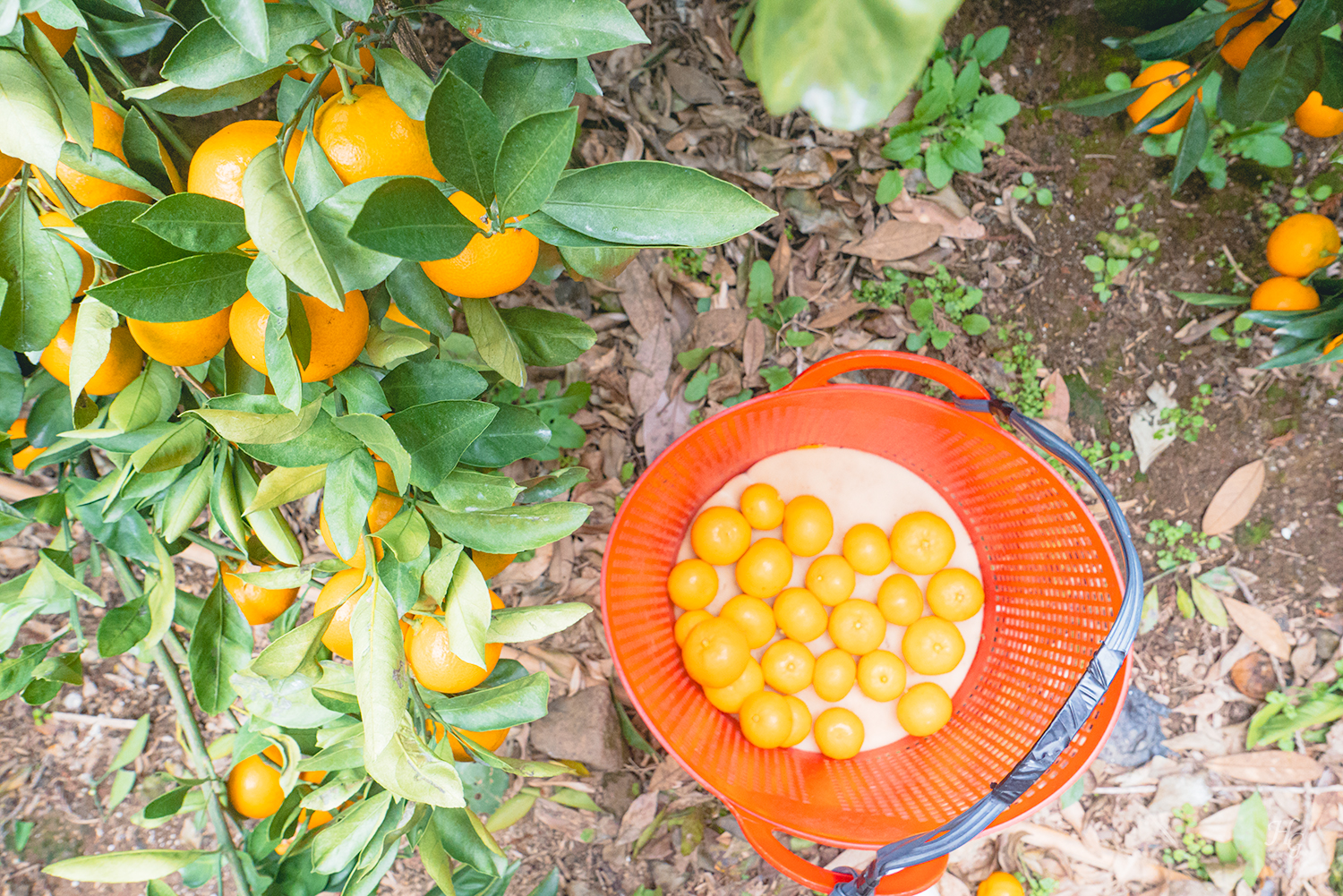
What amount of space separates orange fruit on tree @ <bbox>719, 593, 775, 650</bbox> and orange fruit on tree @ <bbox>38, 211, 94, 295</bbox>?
46.1 inches

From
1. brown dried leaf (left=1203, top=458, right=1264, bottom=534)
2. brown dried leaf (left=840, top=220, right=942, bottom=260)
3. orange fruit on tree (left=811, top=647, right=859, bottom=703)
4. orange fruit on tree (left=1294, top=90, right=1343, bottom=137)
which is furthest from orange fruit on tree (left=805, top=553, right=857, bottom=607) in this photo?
orange fruit on tree (left=1294, top=90, right=1343, bottom=137)

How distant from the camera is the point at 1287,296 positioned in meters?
1.49

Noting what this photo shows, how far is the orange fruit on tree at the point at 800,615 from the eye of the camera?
1.51 meters

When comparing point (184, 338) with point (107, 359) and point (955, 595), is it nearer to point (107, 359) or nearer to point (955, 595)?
point (107, 359)

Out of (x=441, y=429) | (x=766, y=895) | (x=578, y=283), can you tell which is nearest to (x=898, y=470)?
(x=578, y=283)

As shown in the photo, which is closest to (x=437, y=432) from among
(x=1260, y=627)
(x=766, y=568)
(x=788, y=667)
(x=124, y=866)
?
(x=124, y=866)

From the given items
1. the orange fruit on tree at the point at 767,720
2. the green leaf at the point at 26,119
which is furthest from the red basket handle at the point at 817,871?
the green leaf at the point at 26,119

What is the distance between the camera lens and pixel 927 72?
1.53 m

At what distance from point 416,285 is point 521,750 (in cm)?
126

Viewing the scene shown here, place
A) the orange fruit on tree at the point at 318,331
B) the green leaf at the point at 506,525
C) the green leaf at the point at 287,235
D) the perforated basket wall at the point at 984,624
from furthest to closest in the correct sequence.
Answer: the perforated basket wall at the point at 984,624 → the green leaf at the point at 506,525 → the orange fruit on tree at the point at 318,331 → the green leaf at the point at 287,235

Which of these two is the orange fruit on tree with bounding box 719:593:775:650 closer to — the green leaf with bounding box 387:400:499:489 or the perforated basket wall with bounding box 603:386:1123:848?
the perforated basket wall with bounding box 603:386:1123:848

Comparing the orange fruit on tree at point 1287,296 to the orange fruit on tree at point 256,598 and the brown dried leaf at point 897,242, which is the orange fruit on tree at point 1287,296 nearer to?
the brown dried leaf at point 897,242

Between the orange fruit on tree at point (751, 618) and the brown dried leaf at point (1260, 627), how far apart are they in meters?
1.06

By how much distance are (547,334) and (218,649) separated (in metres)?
0.48
